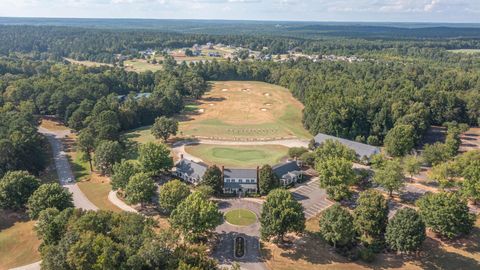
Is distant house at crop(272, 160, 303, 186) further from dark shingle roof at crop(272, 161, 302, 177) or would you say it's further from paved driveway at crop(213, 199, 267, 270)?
paved driveway at crop(213, 199, 267, 270)

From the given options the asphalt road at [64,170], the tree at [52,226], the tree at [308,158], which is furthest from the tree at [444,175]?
the tree at [52,226]

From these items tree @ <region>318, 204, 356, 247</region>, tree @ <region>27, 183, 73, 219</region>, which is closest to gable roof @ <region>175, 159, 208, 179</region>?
tree @ <region>27, 183, 73, 219</region>

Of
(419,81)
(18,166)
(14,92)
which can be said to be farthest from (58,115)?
(419,81)

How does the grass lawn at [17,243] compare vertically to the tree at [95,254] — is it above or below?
below

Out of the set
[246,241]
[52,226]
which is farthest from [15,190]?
[246,241]

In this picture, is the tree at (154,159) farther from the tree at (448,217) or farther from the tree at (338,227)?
the tree at (448,217)
